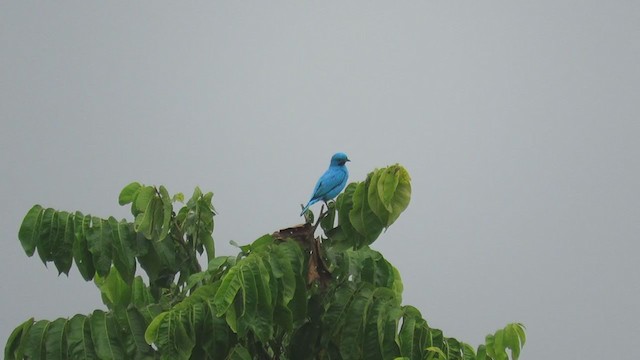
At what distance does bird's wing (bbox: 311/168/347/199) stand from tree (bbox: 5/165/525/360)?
0.18 m

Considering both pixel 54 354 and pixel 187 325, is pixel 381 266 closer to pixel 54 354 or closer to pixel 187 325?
pixel 187 325

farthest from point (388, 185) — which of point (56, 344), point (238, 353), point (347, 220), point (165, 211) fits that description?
point (56, 344)

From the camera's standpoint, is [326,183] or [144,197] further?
[326,183]

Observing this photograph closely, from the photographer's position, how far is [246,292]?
7.16ft

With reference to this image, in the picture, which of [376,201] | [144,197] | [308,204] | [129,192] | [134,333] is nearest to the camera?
[376,201]

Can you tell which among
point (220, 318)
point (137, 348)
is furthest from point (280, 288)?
point (137, 348)

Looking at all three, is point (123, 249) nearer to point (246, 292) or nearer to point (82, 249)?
point (82, 249)

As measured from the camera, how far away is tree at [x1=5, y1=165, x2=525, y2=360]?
2223 millimetres

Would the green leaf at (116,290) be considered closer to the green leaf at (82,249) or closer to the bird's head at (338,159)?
the green leaf at (82,249)

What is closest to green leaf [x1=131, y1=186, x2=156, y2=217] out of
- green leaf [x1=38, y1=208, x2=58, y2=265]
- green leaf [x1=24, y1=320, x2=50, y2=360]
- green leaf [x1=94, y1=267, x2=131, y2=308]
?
green leaf [x1=38, y1=208, x2=58, y2=265]

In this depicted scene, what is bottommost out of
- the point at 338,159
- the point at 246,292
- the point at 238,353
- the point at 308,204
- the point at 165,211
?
the point at 238,353

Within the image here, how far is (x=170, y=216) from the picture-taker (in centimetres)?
268

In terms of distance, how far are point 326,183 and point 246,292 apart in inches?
29.1

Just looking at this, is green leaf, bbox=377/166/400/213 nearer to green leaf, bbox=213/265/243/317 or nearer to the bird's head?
green leaf, bbox=213/265/243/317
